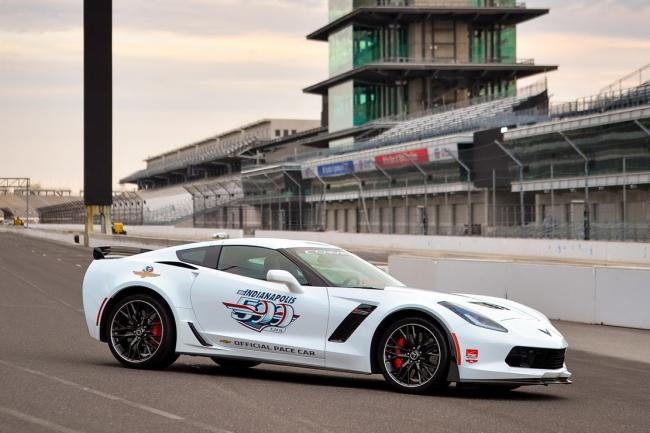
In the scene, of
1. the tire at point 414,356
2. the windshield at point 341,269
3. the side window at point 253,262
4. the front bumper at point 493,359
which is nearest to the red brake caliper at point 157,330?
the side window at point 253,262

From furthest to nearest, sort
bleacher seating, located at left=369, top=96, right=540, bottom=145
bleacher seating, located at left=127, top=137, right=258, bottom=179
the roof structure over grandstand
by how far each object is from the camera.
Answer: the roof structure over grandstand, bleacher seating, located at left=127, top=137, right=258, bottom=179, bleacher seating, located at left=369, top=96, right=540, bottom=145

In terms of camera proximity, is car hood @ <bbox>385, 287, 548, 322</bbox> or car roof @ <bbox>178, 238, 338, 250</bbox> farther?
car roof @ <bbox>178, 238, 338, 250</bbox>

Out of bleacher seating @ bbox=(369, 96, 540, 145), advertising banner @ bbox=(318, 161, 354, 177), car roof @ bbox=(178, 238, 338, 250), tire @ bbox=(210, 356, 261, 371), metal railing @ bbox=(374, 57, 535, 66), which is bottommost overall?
tire @ bbox=(210, 356, 261, 371)

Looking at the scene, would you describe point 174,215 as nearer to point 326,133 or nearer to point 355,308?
point 326,133

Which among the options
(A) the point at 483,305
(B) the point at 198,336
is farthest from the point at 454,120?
(A) the point at 483,305

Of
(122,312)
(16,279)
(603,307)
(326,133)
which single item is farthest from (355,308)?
(326,133)

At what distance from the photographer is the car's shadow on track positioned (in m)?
8.86

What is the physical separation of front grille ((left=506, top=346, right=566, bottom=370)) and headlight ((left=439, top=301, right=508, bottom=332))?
216mm

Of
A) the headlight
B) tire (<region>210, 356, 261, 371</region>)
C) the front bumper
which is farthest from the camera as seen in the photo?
tire (<region>210, 356, 261, 371</region>)

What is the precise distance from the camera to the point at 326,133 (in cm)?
10519

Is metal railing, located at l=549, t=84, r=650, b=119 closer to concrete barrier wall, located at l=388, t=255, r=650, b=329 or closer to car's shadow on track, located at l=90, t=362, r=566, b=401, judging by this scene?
concrete barrier wall, located at l=388, t=255, r=650, b=329

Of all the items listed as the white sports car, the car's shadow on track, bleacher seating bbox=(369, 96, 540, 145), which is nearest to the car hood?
the white sports car

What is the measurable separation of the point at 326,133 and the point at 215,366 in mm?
95145

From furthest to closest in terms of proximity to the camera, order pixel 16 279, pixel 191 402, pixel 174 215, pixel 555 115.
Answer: pixel 174 215 → pixel 555 115 → pixel 16 279 → pixel 191 402
